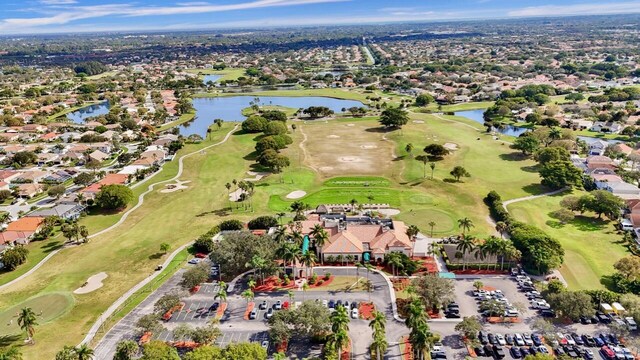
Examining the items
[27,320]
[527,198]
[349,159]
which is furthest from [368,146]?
[27,320]

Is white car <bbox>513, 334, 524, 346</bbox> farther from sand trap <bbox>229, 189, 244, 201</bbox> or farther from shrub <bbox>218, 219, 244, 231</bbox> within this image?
sand trap <bbox>229, 189, 244, 201</bbox>

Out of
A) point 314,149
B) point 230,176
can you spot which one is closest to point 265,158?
point 230,176

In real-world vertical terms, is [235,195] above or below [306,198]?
above

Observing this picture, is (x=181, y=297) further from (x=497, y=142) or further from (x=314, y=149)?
(x=497, y=142)

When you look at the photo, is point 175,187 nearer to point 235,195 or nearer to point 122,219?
point 235,195

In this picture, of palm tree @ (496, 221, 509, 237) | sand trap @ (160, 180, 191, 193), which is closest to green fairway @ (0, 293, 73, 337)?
sand trap @ (160, 180, 191, 193)

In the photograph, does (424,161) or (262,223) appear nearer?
(262,223)

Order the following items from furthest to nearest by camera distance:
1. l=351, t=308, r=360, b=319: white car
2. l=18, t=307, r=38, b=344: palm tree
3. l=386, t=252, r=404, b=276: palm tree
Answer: l=386, t=252, r=404, b=276: palm tree
l=351, t=308, r=360, b=319: white car
l=18, t=307, r=38, b=344: palm tree
